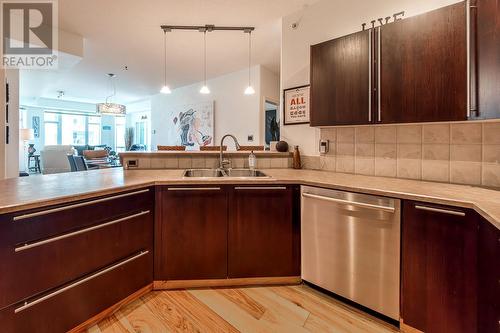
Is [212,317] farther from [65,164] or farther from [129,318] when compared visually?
[65,164]

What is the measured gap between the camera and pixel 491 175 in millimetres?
1623

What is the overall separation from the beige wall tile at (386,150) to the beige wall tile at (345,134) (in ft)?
0.79

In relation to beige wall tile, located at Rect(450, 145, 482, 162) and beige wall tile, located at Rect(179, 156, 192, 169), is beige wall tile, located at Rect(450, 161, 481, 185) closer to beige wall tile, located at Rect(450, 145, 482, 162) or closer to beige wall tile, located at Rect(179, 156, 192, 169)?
beige wall tile, located at Rect(450, 145, 482, 162)

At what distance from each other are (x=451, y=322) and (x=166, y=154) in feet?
8.02

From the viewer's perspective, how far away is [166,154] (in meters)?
2.54

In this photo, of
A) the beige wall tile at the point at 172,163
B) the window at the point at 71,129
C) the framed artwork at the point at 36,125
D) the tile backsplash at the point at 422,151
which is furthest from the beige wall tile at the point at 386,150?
the window at the point at 71,129

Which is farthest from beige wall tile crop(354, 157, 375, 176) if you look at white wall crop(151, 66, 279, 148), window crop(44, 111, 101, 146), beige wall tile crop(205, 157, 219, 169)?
window crop(44, 111, 101, 146)

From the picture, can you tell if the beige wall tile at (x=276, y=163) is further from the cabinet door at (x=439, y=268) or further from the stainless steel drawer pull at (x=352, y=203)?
the cabinet door at (x=439, y=268)

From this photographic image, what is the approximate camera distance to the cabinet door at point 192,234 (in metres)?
1.88

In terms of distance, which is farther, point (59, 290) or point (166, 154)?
point (166, 154)

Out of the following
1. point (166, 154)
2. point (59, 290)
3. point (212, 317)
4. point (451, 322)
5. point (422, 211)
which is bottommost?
point (212, 317)

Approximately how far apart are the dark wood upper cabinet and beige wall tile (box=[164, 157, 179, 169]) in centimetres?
235

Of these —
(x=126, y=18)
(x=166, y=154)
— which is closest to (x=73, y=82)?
(x=126, y=18)

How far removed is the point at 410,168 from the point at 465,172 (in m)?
0.33
